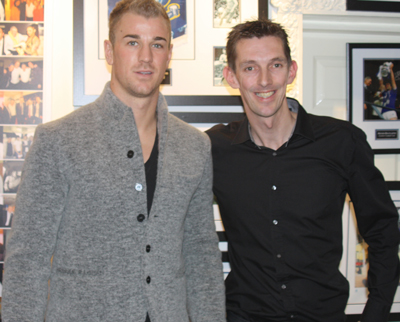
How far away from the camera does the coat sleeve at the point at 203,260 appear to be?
4.15 ft

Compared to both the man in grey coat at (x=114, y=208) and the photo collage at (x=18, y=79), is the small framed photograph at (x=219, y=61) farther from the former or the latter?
the photo collage at (x=18, y=79)

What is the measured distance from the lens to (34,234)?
104 centimetres

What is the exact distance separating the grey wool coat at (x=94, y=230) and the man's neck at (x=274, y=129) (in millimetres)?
373

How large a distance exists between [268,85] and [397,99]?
96 centimetres

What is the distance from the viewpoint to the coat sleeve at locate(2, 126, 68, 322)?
1013 mm

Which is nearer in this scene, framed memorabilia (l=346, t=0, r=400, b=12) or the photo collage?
the photo collage

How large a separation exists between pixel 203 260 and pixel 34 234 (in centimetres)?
58

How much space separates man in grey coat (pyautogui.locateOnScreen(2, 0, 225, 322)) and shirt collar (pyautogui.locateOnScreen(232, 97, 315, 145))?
0.23 m

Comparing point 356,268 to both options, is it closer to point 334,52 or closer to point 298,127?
point 298,127

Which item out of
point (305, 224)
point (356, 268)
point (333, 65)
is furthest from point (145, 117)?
point (356, 268)

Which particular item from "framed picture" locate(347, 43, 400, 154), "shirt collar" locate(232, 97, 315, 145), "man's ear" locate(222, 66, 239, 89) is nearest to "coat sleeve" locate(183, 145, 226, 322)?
"shirt collar" locate(232, 97, 315, 145)

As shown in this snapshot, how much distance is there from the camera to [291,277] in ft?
4.05

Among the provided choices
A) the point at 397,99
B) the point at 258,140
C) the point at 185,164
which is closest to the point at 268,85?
the point at 258,140

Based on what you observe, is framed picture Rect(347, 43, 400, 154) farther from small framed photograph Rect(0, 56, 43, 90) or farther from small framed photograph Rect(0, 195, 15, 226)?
small framed photograph Rect(0, 195, 15, 226)
